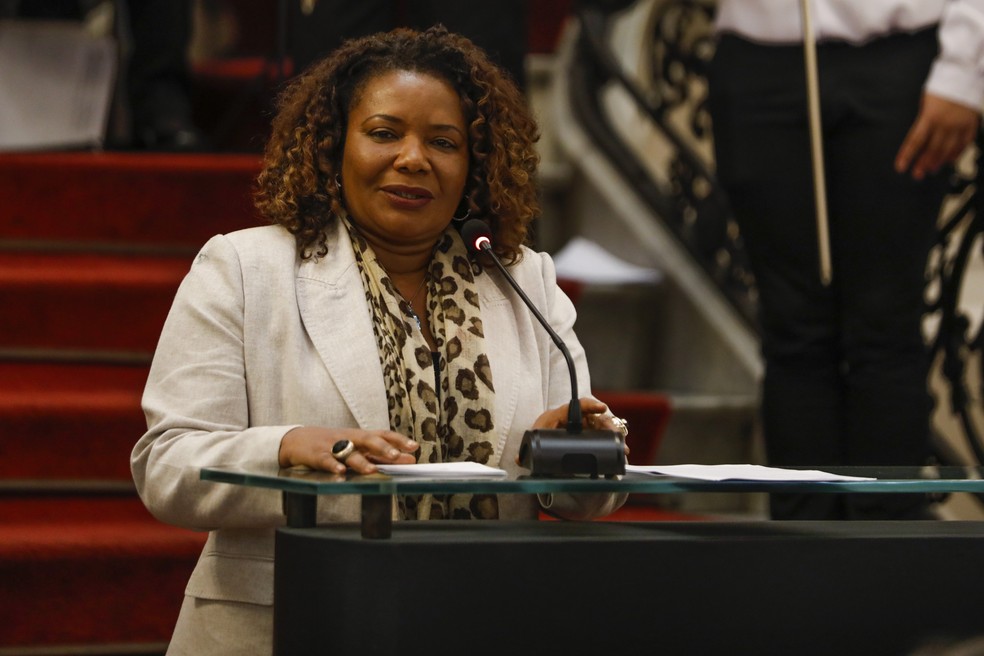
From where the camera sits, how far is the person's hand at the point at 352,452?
1.34 m

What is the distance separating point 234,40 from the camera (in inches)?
195

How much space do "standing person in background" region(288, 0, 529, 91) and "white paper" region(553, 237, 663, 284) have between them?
2.56 feet

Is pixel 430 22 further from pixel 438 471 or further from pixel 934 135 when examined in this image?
pixel 438 471

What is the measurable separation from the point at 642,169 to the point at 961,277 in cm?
110

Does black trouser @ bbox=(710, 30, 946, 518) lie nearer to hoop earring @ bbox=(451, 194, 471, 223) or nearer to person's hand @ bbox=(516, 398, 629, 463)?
hoop earring @ bbox=(451, 194, 471, 223)

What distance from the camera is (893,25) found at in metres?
2.46

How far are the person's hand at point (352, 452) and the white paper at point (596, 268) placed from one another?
2003 millimetres

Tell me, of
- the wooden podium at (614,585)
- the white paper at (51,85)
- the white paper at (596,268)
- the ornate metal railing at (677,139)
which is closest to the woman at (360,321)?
the wooden podium at (614,585)

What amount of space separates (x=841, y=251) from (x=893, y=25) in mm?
384

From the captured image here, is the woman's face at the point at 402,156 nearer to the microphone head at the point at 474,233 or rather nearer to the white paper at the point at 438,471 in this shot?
the microphone head at the point at 474,233

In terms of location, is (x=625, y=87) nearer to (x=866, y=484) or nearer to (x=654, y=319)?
(x=654, y=319)

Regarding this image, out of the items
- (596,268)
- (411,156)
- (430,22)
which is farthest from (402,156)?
(596,268)

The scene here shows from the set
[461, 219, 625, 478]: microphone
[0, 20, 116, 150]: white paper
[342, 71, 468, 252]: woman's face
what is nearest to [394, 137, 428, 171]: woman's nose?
[342, 71, 468, 252]: woman's face

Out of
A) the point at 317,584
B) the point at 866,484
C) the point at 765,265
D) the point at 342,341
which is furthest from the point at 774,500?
the point at 317,584
